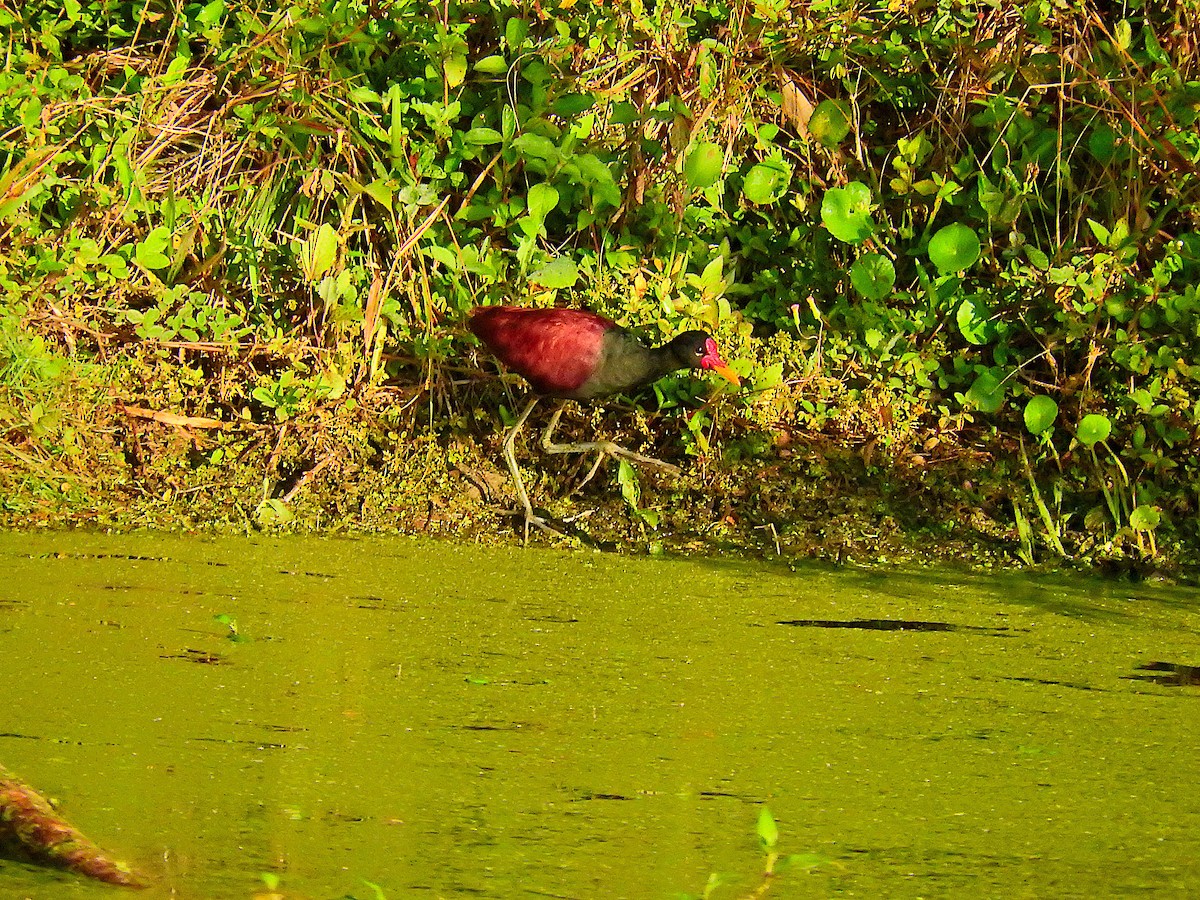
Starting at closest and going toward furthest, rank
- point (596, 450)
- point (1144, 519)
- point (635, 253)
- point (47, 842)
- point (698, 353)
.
A: point (47, 842), point (1144, 519), point (698, 353), point (596, 450), point (635, 253)

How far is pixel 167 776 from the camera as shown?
2.02 meters

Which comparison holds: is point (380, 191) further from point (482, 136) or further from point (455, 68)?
point (455, 68)

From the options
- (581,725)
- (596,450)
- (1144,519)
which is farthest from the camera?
(596,450)

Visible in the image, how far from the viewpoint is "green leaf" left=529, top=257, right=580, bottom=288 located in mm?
4125

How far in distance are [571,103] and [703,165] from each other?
0.43m

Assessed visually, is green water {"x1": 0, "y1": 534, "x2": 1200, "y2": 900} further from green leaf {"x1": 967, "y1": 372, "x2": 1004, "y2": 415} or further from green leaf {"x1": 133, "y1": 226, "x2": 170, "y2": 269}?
green leaf {"x1": 133, "y1": 226, "x2": 170, "y2": 269}

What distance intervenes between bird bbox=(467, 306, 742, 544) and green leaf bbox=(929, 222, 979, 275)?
663mm

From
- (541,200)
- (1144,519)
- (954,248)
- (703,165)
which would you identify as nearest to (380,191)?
(541,200)

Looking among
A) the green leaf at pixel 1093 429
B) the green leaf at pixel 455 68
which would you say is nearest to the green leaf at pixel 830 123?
the green leaf at pixel 455 68

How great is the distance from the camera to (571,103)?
4.33m

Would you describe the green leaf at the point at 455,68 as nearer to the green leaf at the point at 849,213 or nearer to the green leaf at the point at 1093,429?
the green leaf at the point at 849,213

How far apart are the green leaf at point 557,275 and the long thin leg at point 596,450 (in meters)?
0.33

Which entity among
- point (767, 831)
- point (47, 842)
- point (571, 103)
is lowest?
point (47, 842)

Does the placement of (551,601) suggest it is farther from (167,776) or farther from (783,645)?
(167,776)
